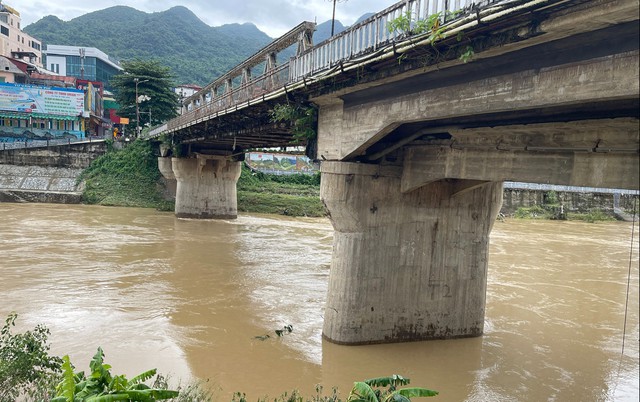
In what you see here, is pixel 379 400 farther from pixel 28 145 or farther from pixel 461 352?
pixel 28 145

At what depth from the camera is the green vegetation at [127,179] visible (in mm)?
39312

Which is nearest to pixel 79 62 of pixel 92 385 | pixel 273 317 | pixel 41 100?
pixel 41 100

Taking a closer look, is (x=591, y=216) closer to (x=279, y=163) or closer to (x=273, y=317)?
(x=279, y=163)

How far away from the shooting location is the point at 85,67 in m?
75.9

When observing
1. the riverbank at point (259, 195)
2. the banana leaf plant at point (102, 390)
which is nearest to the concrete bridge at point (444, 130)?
the banana leaf plant at point (102, 390)

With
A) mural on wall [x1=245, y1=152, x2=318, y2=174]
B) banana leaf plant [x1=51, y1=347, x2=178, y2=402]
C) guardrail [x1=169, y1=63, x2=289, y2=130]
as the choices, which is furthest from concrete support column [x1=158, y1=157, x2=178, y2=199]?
banana leaf plant [x1=51, y1=347, x2=178, y2=402]

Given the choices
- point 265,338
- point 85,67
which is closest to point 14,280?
point 265,338

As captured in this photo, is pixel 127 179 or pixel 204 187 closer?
pixel 204 187

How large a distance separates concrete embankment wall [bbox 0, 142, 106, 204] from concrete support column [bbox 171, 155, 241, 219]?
10.8 metres

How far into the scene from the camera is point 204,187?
3469 cm

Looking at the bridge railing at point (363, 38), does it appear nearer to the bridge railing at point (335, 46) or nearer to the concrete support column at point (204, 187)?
the bridge railing at point (335, 46)

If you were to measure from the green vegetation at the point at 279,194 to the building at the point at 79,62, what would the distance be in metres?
38.9

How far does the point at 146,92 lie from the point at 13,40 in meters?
32.2

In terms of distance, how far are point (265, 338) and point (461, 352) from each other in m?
4.54
